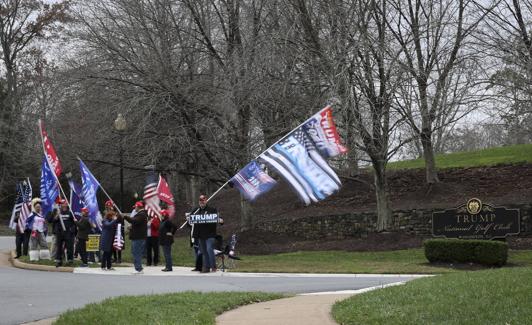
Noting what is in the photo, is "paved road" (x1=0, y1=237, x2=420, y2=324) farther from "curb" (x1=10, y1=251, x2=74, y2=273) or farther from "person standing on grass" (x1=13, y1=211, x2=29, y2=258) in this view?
"person standing on grass" (x1=13, y1=211, x2=29, y2=258)

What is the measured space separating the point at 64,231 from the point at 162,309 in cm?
1005

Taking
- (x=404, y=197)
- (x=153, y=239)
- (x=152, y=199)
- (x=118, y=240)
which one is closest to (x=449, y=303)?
(x=152, y=199)

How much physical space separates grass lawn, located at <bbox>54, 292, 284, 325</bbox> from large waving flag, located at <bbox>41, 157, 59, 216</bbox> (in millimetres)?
9313

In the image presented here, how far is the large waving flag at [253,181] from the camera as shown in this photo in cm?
1511

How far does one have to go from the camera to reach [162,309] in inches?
364

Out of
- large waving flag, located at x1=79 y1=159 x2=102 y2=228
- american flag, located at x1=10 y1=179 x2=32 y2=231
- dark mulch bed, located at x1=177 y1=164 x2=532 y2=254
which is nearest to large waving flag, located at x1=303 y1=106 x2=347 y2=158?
large waving flag, located at x1=79 y1=159 x2=102 y2=228

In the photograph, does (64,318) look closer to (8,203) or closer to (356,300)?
(356,300)

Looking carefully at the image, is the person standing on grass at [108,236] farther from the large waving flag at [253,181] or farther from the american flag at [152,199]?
the large waving flag at [253,181]

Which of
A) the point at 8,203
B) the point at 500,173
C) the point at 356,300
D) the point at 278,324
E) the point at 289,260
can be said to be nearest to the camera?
the point at 278,324

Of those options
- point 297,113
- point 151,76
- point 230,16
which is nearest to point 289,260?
point 297,113

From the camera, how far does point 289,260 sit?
21.8 m

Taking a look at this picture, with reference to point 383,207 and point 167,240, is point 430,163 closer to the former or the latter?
point 383,207

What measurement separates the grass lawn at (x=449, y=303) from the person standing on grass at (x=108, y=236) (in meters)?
9.06

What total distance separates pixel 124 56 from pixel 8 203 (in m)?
35.4
